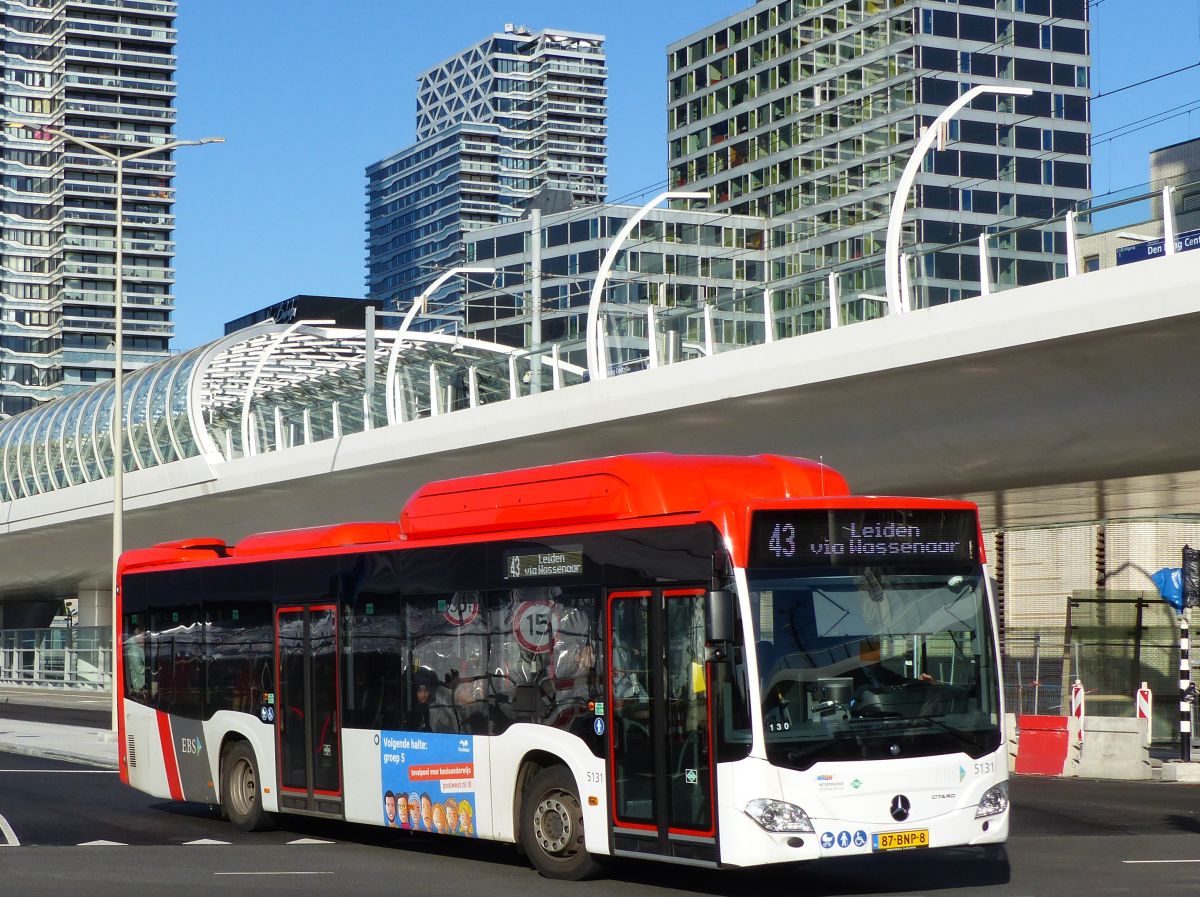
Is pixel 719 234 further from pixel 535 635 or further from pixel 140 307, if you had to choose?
pixel 535 635

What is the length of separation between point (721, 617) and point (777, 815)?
1248 millimetres

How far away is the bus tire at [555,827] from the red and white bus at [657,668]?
0.02 metres

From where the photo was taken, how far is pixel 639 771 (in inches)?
457

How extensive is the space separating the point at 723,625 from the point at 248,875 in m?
4.44

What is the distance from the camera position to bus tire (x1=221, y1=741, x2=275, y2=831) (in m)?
16.1

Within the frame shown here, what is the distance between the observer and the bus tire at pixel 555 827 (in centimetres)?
1220

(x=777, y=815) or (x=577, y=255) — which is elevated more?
(x=577, y=255)

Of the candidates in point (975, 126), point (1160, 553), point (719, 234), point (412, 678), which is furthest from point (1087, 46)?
point (412, 678)

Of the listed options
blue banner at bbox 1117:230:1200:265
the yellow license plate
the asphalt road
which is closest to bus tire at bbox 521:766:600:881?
the asphalt road

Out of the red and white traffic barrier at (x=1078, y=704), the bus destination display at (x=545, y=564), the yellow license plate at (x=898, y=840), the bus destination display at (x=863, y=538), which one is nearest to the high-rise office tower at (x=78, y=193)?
the red and white traffic barrier at (x=1078, y=704)

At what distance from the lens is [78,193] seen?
169500mm

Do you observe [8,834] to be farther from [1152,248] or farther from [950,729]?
[1152,248]

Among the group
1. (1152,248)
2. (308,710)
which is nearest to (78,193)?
(1152,248)

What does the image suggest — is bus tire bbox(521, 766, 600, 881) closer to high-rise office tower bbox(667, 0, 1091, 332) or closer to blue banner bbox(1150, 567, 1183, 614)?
blue banner bbox(1150, 567, 1183, 614)
